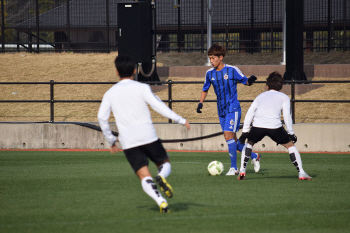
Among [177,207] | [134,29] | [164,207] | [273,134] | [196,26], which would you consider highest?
[196,26]

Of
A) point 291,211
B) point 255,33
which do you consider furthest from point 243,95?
point 291,211

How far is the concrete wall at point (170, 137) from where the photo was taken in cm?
1275

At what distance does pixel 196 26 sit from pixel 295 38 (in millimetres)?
8368

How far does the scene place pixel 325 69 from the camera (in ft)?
62.0

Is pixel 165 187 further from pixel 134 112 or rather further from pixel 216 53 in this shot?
pixel 216 53

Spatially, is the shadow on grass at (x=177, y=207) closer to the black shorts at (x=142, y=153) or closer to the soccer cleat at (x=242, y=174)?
the black shorts at (x=142, y=153)

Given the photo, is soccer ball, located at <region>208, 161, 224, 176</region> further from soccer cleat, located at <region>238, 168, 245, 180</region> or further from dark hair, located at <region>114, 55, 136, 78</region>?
dark hair, located at <region>114, 55, 136, 78</region>

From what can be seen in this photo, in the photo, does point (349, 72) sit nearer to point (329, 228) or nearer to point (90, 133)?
point (90, 133)

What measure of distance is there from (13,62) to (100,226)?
19.9 metres

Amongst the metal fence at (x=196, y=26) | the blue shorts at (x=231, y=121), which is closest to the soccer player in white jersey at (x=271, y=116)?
the blue shorts at (x=231, y=121)

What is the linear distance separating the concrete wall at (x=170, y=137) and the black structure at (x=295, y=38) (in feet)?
12.3

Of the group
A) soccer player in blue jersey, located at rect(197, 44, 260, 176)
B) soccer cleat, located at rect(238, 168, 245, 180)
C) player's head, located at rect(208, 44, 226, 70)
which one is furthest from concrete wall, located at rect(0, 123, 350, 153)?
soccer cleat, located at rect(238, 168, 245, 180)

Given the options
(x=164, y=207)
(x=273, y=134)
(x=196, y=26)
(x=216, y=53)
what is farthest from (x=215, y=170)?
(x=196, y=26)

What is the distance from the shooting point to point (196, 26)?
2381 cm
